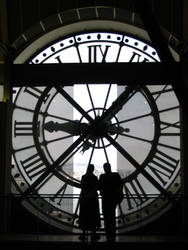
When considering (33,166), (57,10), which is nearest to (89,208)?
(33,166)

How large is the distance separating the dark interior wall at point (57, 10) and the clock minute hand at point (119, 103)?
105 cm

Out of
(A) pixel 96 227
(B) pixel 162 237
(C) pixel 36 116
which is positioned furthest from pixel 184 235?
(C) pixel 36 116

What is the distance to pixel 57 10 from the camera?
22.3 feet

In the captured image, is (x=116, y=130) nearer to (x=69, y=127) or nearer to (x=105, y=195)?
(x=69, y=127)

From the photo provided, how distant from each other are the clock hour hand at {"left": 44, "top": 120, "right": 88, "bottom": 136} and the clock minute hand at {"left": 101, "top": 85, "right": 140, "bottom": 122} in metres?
0.37

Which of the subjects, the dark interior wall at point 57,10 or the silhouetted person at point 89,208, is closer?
the silhouetted person at point 89,208

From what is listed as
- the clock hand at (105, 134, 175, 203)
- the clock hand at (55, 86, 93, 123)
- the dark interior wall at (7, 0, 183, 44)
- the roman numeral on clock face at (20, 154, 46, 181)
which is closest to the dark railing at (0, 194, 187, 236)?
the clock hand at (105, 134, 175, 203)

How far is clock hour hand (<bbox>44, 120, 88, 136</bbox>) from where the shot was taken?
295 inches

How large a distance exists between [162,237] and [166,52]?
3585 millimetres

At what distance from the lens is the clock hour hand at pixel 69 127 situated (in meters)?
7.48

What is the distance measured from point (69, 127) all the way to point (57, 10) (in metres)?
1.69

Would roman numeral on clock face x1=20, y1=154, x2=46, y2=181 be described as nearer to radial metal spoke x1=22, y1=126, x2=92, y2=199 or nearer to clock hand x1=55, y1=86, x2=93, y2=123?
radial metal spoke x1=22, y1=126, x2=92, y2=199

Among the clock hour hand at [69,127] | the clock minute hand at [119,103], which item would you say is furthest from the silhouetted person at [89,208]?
the clock hour hand at [69,127]

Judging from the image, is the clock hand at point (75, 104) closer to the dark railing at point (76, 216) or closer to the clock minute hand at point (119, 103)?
the clock minute hand at point (119, 103)
